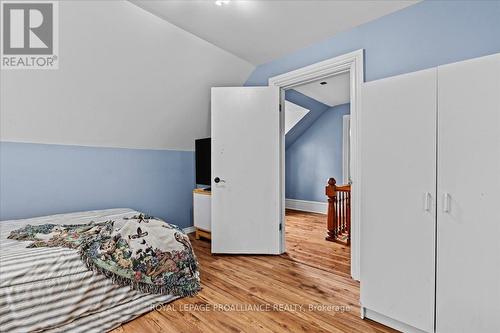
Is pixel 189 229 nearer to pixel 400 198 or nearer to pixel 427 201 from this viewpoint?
pixel 400 198

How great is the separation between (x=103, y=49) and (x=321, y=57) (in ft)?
6.96

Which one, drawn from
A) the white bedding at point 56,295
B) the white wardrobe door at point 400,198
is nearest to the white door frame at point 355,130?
the white wardrobe door at point 400,198

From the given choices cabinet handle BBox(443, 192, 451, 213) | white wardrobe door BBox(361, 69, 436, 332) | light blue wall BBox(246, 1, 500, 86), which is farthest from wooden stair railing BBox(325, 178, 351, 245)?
cabinet handle BBox(443, 192, 451, 213)

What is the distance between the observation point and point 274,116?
9.65ft

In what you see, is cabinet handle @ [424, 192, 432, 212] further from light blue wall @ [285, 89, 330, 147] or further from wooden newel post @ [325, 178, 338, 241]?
light blue wall @ [285, 89, 330, 147]

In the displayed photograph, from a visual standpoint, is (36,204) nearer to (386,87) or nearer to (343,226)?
(386,87)

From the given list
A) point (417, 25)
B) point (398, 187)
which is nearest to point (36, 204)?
point (398, 187)

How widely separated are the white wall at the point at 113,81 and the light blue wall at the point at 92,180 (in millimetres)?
148

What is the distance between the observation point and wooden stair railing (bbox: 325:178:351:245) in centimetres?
362

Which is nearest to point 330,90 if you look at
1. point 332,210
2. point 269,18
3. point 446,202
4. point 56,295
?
point 332,210

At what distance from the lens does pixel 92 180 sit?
112 inches

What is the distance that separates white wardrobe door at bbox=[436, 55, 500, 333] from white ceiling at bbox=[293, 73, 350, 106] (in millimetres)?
2410

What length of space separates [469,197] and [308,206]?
4418 mm

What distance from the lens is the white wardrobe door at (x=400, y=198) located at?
4.93ft
